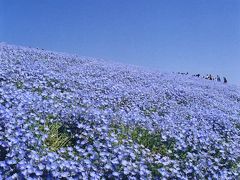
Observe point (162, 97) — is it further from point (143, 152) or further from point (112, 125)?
point (143, 152)

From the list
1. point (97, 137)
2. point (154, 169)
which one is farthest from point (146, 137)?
point (154, 169)

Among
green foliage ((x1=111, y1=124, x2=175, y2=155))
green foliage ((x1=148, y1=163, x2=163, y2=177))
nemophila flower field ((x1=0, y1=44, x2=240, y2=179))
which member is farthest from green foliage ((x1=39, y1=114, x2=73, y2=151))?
green foliage ((x1=148, y1=163, x2=163, y2=177))

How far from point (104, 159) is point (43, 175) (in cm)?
80

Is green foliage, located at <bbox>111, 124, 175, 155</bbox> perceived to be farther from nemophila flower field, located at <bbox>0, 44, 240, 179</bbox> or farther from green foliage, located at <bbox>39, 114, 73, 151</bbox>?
green foliage, located at <bbox>39, 114, 73, 151</bbox>

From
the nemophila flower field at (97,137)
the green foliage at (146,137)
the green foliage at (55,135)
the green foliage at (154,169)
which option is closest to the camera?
the nemophila flower field at (97,137)

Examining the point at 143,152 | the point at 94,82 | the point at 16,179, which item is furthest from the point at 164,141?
the point at 94,82

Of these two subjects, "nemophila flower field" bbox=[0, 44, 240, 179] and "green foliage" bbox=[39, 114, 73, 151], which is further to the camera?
"green foliage" bbox=[39, 114, 73, 151]

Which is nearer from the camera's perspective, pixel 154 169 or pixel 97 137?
pixel 154 169

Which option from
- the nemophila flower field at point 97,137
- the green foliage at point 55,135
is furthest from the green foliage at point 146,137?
the green foliage at point 55,135

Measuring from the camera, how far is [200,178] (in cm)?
525

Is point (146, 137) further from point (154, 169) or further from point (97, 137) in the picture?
point (154, 169)

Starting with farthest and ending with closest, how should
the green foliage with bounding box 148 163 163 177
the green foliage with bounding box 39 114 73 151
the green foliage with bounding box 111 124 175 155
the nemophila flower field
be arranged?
1. the green foliage with bounding box 111 124 175 155
2. the green foliage with bounding box 39 114 73 151
3. the green foliage with bounding box 148 163 163 177
4. the nemophila flower field

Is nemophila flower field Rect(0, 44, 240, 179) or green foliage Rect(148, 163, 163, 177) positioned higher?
nemophila flower field Rect(0, 44, 240, 179)

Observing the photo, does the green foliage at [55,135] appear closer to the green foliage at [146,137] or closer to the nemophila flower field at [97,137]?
the nemophila flower field at [97,137]
